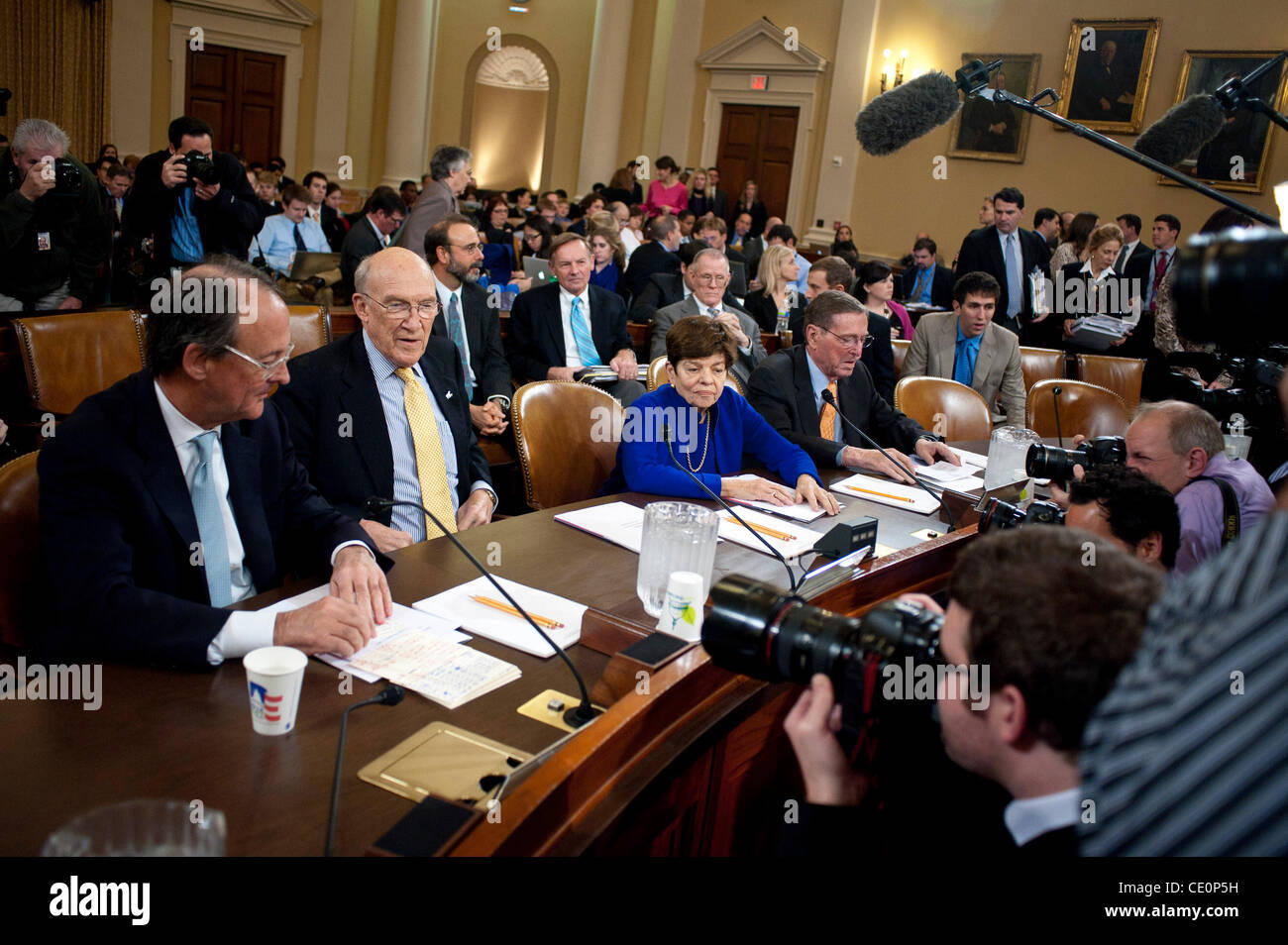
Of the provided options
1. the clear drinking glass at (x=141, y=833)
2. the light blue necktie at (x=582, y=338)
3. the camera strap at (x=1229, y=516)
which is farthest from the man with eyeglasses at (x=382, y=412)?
the light blue necktie at (x=582, y=338)

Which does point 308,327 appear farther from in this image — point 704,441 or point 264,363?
point 264,363

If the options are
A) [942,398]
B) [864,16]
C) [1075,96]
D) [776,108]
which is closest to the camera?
[942,398]

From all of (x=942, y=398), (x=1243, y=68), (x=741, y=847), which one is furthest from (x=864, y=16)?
(x=741, y=847)

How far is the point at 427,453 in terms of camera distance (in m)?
2.69

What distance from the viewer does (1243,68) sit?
28.7 ft

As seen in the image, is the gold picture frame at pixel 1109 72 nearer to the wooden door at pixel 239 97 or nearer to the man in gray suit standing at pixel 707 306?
the man in gray suit standing at pixel 707 306

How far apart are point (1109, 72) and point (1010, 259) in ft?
13.2

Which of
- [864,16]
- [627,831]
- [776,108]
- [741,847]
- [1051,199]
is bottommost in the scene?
[741,847]

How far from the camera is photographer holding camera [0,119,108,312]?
4.23m

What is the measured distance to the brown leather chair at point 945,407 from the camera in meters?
4.16

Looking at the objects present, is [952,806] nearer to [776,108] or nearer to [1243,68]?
[1243,68]

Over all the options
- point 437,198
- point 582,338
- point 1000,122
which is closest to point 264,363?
point 582,338
